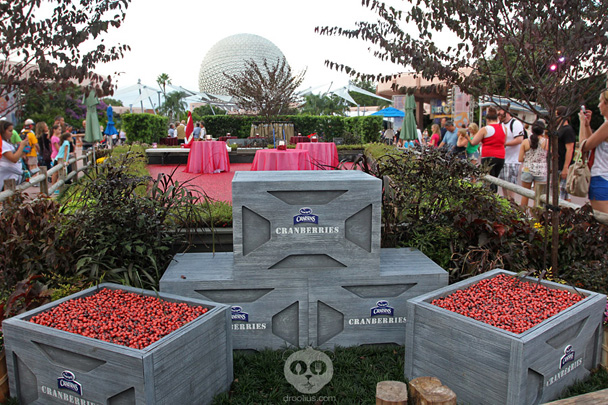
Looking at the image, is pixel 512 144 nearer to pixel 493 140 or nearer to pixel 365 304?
pixel 493 140

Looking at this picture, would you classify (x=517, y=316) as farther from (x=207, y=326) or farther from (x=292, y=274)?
(x=207, y=326)

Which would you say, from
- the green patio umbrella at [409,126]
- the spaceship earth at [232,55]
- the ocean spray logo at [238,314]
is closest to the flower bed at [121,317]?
the ocean spray logo at [238,314]

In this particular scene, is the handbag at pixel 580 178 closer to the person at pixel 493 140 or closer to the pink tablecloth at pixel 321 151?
the person at pixel 493 140

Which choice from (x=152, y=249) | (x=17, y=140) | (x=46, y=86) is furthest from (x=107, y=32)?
(x=17, y=140)

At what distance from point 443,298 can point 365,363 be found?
679 millimetres

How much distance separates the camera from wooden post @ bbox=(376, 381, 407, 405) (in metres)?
1.69

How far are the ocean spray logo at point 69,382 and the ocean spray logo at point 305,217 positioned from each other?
153 cm

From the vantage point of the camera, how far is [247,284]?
10.4 ft

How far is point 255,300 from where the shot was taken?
10.5ft

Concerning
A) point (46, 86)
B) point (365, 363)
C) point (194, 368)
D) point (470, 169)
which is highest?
point (46, 86)

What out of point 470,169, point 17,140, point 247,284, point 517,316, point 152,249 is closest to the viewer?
point 517,316

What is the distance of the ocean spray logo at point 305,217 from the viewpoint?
→ 309cm

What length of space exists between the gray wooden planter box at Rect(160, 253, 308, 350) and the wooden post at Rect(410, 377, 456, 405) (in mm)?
1457

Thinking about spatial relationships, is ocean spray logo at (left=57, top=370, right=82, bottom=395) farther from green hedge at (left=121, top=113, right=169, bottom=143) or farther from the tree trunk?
green hedge at (left=121, top=113, right=169, bottom=143)
